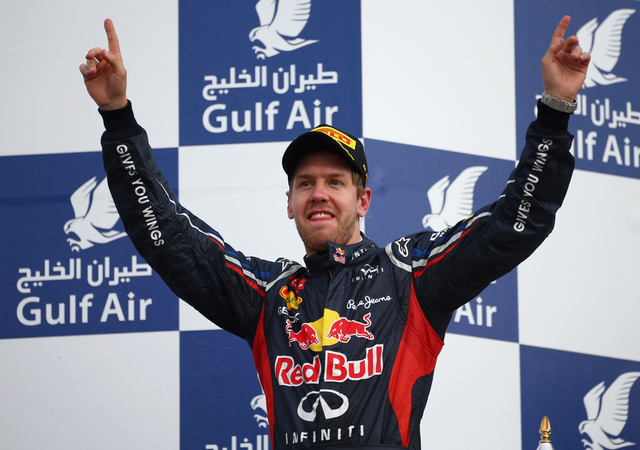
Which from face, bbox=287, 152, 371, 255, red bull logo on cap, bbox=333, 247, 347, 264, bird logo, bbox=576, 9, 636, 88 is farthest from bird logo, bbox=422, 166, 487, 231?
→ red bull logo on cap, bbox=333, 247, 347, 264

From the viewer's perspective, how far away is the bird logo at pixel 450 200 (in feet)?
8.78

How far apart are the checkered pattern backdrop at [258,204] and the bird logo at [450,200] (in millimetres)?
21

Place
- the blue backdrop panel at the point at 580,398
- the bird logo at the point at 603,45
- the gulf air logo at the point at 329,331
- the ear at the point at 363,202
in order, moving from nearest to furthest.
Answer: the gulf air logo at the point at 329,331
the ear at the point at 363,202
the blue backdrop panel at the point at 580,398
the bird logo at the point at 603,45

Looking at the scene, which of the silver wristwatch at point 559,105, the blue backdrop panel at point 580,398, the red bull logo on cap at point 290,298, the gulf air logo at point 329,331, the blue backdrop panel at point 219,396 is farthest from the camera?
the blue backdrop panel at point 580,398

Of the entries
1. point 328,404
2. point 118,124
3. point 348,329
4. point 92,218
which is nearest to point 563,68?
point 348,329

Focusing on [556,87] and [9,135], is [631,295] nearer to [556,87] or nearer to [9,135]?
[556,87]

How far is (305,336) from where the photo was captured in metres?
1.65

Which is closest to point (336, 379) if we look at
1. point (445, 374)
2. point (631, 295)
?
point (445, 374)

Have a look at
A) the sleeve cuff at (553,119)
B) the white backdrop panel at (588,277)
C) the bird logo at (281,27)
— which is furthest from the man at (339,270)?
the white backdrop panel at (588,277)

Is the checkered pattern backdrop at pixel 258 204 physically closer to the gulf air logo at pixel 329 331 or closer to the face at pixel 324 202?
the face at pixel 324 202

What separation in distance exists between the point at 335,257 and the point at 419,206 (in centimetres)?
102

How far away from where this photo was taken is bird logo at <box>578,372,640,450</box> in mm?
2629

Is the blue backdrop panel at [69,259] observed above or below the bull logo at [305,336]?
above

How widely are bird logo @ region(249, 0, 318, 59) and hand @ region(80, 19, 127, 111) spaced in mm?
1159
